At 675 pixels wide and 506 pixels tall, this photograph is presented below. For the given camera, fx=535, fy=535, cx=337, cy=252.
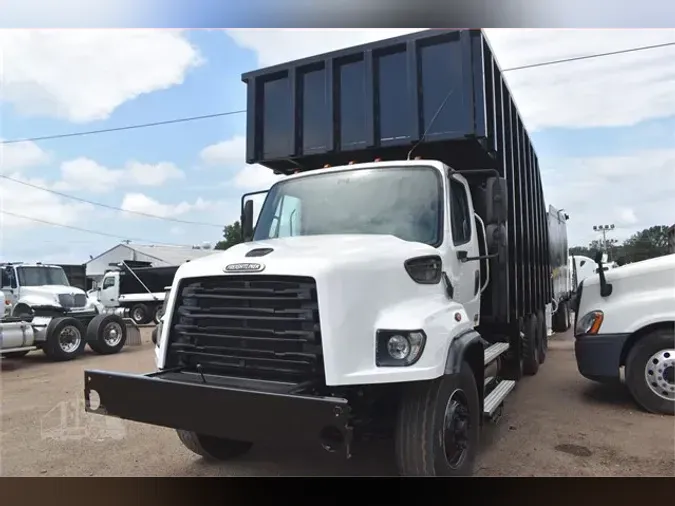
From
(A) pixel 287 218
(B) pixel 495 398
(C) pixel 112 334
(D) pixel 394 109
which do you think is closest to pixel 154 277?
(C) pixel 112 334

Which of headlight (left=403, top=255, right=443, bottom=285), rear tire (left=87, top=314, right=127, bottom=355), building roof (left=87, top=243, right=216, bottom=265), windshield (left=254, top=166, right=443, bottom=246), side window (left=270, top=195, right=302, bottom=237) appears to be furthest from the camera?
building roof (left=87, top=243, right=216, bottom=265)

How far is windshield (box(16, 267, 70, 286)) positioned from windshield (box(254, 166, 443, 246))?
1123 cm

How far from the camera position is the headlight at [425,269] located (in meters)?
3.49

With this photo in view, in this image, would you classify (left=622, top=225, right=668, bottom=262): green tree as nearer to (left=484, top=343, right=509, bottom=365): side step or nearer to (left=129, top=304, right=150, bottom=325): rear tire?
(left=484, top=343, right=509, bottom=365): side step

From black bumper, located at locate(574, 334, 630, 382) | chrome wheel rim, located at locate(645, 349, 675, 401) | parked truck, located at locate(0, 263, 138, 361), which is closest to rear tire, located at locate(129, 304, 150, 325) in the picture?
parked truck, located at locate(0, 263, 138, 361)

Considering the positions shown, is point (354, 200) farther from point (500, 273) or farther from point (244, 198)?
point (500, 273)

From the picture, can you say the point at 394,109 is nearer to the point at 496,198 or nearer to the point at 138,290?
the point at 496,198

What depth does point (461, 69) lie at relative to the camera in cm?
463

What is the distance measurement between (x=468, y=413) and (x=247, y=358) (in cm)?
157

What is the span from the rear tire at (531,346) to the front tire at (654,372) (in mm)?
1627

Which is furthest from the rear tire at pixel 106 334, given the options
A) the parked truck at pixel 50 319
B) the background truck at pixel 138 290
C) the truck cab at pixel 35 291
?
the background truck at pixel 138 290

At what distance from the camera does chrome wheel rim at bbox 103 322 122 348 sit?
1184cm

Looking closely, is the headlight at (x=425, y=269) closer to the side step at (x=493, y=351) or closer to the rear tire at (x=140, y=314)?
the side step at (x=493, y=351)

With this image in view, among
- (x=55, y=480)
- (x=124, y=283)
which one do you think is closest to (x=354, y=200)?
(x=55, y=480)
